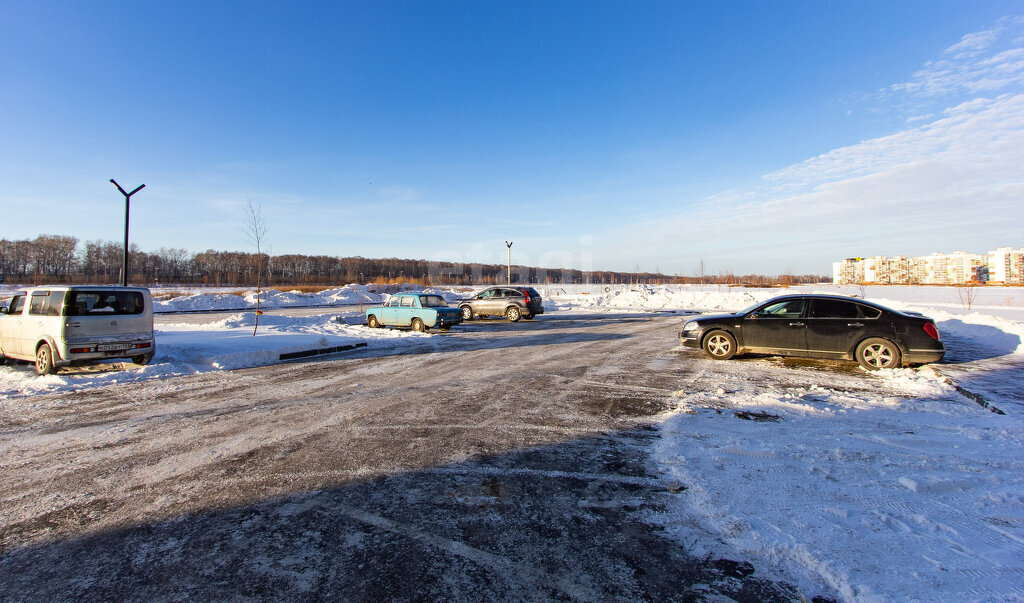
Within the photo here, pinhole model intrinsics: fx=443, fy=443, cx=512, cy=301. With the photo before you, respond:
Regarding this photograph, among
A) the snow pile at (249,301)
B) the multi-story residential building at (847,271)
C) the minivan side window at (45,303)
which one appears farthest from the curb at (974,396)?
the multi-story residential building at (847,271)

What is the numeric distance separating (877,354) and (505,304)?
15.1 meters

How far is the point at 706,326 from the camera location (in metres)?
11.1

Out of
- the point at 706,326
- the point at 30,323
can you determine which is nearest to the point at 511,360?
the point at 706,326

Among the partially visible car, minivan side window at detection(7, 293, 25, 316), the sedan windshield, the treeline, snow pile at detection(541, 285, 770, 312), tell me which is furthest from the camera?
the treeline

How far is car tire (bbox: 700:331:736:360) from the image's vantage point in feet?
35.3

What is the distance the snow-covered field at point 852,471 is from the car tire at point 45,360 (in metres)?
0.31

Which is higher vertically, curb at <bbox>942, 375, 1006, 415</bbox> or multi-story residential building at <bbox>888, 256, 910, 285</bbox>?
multi-story residential building at <bbox>888, 256, 910, 285</bbox>

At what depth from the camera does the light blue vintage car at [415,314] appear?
17172mm

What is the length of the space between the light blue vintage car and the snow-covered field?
8440 mm

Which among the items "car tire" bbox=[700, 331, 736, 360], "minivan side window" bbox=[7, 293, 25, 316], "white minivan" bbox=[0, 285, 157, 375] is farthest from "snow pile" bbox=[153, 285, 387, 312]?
"car tire" bbox=[700, 331, 736, 360]

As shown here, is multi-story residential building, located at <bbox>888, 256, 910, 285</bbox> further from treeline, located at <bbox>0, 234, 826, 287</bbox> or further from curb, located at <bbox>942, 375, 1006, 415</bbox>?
curb, located at <bbox>942, 375, 1006, 415</bbox>

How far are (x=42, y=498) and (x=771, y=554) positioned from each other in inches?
234

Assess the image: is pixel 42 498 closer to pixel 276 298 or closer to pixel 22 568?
pixel 22 568

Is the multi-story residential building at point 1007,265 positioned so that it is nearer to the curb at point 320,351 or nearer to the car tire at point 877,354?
the car tire at point 877,354
